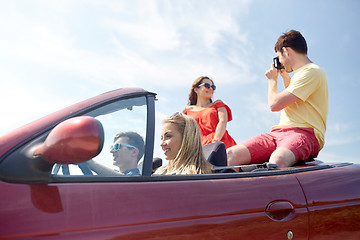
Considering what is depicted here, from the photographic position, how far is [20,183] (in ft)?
3.98

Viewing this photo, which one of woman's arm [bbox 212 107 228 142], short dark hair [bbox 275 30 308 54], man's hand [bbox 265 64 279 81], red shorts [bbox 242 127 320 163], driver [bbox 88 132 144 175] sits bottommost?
driver [bbox 88 132 144 175]

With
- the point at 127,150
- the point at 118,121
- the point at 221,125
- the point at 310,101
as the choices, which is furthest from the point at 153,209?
the point at 221,125

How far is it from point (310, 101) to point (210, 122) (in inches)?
56.1

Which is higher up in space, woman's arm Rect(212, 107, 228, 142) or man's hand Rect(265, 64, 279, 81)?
man's hand Rect(265, 64, 279, 81)

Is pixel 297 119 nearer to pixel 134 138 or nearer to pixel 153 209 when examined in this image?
pixel 134 138

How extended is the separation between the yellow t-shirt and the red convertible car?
800 mm

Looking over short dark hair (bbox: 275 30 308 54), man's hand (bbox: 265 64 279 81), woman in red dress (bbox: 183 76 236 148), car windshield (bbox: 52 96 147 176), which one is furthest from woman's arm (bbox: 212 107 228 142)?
car windshield (bbox: 52 96 147 176)

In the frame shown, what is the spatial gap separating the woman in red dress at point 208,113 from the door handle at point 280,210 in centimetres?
213

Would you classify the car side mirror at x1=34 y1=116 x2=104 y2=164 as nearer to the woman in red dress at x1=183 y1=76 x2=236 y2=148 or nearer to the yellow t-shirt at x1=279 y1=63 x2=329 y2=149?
the yellow t-shirt at x1=279 y1=63 x2=329 y2=149

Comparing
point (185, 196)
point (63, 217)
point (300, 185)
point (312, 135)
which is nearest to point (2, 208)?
point (63, 217)

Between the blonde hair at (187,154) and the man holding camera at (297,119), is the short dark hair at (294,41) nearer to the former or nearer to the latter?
the man holding camera at (297,119)

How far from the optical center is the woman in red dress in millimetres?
4012

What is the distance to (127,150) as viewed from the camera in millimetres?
1676

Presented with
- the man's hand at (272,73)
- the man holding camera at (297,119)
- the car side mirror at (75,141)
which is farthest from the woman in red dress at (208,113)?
the car side mirror at (75,141)
